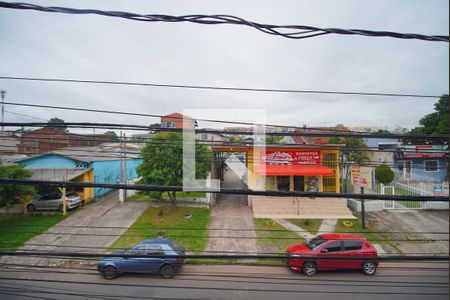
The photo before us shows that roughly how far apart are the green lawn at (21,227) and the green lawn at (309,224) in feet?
31.4

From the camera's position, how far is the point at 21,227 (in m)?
8.95

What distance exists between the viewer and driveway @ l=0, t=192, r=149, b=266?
22.3 feet

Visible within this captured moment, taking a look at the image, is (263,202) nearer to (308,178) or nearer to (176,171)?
(308,178)

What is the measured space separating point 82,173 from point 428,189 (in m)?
17.9

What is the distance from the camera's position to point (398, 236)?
8.21 metres

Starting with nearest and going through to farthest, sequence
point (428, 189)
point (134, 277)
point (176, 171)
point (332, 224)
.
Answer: point (134, 277) → point (332, 224) → point (176, 171) → point (428, 189)

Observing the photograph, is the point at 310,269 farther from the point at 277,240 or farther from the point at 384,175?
the point at 384,175

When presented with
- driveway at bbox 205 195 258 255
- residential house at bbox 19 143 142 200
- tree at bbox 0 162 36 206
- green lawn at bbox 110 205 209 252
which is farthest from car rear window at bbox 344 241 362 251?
tree at bbox 0 162 36 206

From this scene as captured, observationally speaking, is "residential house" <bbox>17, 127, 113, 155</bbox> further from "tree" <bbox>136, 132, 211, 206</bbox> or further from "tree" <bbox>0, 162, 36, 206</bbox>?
"tree" <bbox>136, 132, 211, 206</bbox>

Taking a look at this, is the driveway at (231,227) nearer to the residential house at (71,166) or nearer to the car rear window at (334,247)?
the car rear window at (334,247)

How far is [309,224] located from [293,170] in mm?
2751

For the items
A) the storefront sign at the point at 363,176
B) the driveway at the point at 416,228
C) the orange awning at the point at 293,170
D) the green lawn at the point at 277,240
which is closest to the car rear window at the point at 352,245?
the green lawn at the point at 277,240

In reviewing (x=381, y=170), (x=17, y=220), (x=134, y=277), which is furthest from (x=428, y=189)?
(x=17, y=220)

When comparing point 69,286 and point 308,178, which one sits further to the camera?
point 308,178
